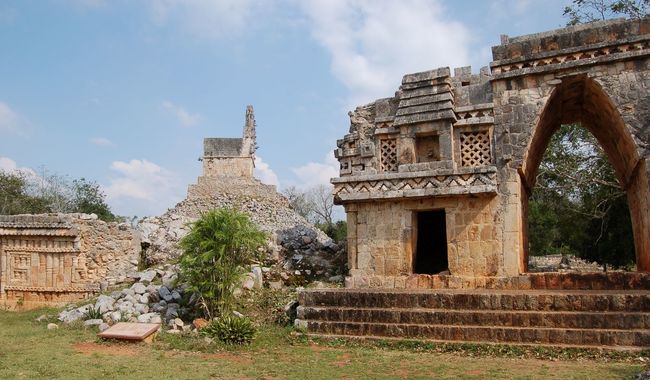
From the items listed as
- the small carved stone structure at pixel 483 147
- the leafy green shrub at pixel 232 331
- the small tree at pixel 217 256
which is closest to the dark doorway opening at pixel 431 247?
the small carved stone structure at pixel 483 147

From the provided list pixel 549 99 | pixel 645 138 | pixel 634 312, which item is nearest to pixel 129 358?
pixel 634 312

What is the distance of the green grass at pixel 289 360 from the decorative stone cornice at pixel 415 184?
10.6ft

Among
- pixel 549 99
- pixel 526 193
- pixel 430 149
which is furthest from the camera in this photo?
pixel 526 193

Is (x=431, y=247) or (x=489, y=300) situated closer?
(x=489, y=300)

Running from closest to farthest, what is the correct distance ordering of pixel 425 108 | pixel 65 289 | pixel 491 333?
1. pixel 491 333
2. pixel 425 108
3. pixel 65 289

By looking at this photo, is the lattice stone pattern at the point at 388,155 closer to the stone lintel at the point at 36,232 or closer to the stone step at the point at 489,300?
the stone step at the point at 489,300

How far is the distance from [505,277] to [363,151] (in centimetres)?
396

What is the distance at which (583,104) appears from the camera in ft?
36.8

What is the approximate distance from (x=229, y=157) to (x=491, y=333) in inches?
1218

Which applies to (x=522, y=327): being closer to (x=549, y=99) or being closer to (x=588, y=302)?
(x=588, y=302)

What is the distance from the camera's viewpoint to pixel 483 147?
416 inches

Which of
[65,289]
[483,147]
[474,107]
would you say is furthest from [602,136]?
[65,289]

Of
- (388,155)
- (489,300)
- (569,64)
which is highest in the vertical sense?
(569,64)

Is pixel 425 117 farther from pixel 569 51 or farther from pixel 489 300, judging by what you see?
pixel 489 300
